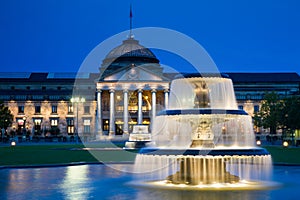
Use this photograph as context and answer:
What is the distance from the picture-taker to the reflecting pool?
567 inches

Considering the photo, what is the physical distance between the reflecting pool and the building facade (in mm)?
76050

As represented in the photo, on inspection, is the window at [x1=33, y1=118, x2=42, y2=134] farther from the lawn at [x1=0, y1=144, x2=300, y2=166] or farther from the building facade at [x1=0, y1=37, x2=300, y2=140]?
the lawn at [x1=0, y1=144, x2=300, y2=166]

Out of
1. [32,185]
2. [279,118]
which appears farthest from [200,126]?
[279,118]

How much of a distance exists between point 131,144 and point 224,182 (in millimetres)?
36912

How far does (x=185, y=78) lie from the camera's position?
1938cm

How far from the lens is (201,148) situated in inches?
703

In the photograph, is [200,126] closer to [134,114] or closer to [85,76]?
[134,114]

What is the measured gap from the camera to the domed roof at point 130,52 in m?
123

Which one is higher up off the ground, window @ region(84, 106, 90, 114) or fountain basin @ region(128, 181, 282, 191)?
window @ region(84, 106, 90, 114)

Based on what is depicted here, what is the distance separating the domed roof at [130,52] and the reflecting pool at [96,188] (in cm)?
10171

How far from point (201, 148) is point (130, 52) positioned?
4206 inches

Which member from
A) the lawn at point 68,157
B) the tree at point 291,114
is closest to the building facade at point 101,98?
the tree at point 291,114

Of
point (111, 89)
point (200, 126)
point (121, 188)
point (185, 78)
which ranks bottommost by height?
point (121, 188)

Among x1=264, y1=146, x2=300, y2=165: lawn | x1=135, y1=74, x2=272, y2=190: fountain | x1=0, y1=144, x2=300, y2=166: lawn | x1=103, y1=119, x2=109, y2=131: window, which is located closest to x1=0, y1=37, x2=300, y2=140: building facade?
x1=103, y1=119, x2=109, y2=131: window
